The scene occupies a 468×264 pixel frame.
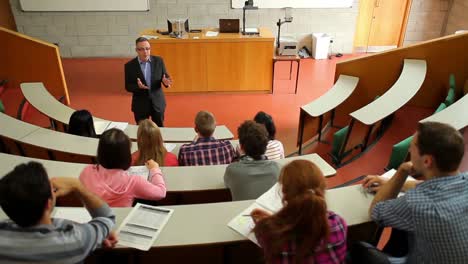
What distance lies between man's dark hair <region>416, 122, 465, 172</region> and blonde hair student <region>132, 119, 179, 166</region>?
5.77ft

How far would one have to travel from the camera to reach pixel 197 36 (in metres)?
6.43

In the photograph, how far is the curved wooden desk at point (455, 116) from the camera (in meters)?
3.01

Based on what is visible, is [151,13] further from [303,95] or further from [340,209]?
[340,209]

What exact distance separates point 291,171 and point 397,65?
3794mm

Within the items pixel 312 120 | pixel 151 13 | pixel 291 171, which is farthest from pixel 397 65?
pixel 151 13

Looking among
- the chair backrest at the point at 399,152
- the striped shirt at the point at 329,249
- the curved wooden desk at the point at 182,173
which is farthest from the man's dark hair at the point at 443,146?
the chair backrest at the point at 399,152

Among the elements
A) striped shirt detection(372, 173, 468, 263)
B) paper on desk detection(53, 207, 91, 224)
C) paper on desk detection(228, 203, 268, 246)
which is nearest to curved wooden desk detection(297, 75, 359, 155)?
paper on desk detection(228, 203, 268, 246)

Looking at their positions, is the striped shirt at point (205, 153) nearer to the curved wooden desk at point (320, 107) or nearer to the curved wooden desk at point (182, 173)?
the curved wooden desk at point (182, 173)

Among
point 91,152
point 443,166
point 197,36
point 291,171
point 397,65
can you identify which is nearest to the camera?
point 291,171

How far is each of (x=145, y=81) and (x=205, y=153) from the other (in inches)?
68.3

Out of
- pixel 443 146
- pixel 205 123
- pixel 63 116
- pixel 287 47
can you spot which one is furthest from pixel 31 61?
pixel 443 146

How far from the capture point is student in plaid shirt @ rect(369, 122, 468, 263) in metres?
1.54

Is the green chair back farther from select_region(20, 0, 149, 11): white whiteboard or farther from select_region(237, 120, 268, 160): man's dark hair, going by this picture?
select_region(20, 0, 149, 11): white whiteboard

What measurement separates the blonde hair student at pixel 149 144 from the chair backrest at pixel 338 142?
6.45 feet
